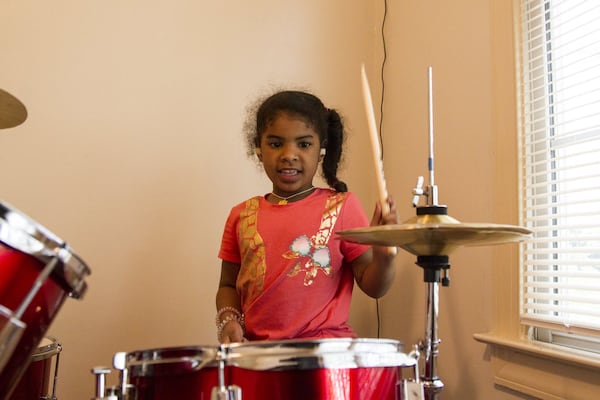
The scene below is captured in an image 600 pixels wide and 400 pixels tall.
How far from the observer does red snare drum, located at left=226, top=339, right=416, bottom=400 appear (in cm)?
61

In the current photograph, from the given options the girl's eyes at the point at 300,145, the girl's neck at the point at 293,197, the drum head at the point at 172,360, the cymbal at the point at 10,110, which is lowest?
the drum head at the point at 172,360

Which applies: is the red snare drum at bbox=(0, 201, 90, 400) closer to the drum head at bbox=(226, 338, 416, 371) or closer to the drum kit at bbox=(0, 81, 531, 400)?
the drum kit at bbox=(0, 81, 531, 400)

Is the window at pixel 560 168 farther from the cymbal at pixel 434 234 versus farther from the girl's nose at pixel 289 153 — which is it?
the girl's nose at pixel 289 153

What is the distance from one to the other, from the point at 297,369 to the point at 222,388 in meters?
0.09

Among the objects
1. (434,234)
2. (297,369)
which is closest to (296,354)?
(297,369)

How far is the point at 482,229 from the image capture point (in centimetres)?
69

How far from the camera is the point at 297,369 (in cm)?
61

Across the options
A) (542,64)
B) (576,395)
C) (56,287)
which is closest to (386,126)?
(542,64)

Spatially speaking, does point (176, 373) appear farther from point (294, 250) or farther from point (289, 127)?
point (289, 127)

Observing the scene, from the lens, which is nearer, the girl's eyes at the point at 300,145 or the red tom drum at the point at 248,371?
the red tom drum at the point at 248,371

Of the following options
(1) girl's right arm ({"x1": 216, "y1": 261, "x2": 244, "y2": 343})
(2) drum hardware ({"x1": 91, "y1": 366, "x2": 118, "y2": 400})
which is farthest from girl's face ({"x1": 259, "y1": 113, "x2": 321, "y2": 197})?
(2) drum hardware ({"x1": 91, "y1": 366, "x2": 118, "y2": 400})

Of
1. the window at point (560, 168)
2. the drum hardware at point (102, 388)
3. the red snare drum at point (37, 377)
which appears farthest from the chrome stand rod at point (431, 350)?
the red snare drum at point (37, 377)

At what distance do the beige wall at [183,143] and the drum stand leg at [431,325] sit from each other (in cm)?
25

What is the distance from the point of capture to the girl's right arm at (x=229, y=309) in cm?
102
